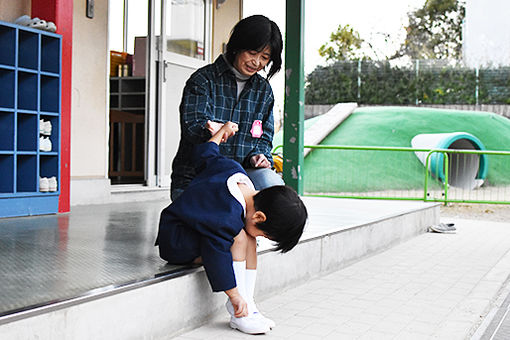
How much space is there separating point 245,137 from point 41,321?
1.46m

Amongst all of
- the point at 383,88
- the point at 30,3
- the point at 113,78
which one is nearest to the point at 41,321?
the point at 30,3

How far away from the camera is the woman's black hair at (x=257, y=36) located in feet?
8.77

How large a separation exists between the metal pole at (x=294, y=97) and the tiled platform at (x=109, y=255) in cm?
44

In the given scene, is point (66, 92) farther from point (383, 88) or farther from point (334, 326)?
point (383, 88)

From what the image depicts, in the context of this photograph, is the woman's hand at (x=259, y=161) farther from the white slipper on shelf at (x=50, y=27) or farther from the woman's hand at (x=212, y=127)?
the white slipper on shelf at (x=50, y=27)

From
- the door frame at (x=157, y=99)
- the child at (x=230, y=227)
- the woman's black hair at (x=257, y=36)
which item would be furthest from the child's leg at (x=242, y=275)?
the door frame at (x=157, y=99)

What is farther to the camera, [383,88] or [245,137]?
[383,88]

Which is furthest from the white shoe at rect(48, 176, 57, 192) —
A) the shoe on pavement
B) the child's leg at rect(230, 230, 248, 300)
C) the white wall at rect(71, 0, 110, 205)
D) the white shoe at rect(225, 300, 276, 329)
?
the shoe on pavement

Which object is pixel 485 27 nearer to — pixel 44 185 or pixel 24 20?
pixel 24 20

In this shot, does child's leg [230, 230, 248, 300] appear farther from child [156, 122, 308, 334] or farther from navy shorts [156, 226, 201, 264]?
navy shorts [156, 226, 201, 264]

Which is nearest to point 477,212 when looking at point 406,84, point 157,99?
point 157,99

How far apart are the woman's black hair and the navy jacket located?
58 cm

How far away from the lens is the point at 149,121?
6.36 meters

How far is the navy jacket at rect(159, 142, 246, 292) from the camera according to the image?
2.27 meters
